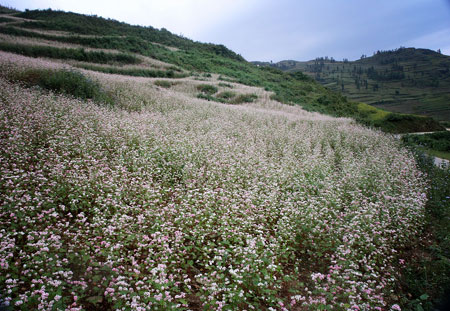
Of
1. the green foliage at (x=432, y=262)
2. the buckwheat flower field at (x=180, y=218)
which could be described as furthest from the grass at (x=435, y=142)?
the green foliage at (x=432, y=262)

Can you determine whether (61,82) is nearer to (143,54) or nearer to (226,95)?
(226,95)

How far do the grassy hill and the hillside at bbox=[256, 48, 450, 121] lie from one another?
246 ft

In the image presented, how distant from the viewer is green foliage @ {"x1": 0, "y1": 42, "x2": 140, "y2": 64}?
1673 cm

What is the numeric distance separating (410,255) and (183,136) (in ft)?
23.2

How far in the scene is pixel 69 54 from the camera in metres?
23.2

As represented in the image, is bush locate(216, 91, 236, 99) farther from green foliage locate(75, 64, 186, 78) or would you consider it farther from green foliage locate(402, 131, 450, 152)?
green foliage locate(402, 131, 450, 152)

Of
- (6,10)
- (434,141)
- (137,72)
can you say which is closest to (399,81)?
(434,141)

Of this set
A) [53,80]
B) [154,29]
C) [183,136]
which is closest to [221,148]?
[183,136]

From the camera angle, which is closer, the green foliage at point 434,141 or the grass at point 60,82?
the grass at point 60,82

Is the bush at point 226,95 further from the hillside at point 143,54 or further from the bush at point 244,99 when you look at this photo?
the hillside at point 143,54

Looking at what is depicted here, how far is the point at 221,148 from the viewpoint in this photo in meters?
8.30

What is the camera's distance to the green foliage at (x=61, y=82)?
10977 mm

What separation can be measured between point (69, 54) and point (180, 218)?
85.5ft

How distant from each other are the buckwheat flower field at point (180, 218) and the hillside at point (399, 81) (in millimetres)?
76152
